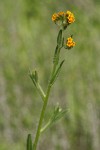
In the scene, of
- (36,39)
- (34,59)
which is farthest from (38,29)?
(34,59)

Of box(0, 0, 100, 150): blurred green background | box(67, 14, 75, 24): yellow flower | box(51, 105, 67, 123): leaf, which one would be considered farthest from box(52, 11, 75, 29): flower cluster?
box(0, 0, 100, 150): blurred green background

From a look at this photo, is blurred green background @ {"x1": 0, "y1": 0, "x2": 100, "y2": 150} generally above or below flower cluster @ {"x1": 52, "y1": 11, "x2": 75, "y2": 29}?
above

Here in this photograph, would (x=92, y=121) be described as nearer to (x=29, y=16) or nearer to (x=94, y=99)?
(x=94, y=99)

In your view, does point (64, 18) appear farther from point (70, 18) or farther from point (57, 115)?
point (57, 115)

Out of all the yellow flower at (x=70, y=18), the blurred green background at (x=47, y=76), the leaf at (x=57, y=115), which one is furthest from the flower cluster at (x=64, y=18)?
the blurred green background at (x=47, y=76)

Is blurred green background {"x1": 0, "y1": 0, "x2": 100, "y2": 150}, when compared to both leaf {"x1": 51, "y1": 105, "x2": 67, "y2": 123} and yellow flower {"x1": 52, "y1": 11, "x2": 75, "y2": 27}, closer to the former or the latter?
leaf {"x1": 51, "y1": 105, "x2": 67, "y2": 123}

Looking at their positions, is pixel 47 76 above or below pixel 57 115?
above

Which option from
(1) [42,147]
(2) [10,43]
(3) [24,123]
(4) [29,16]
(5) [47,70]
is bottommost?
(1) [42,147]

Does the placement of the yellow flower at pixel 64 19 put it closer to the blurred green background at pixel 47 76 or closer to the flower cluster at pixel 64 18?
the flower cluster at pixel 64 18

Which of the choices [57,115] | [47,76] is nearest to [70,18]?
[57,115]
